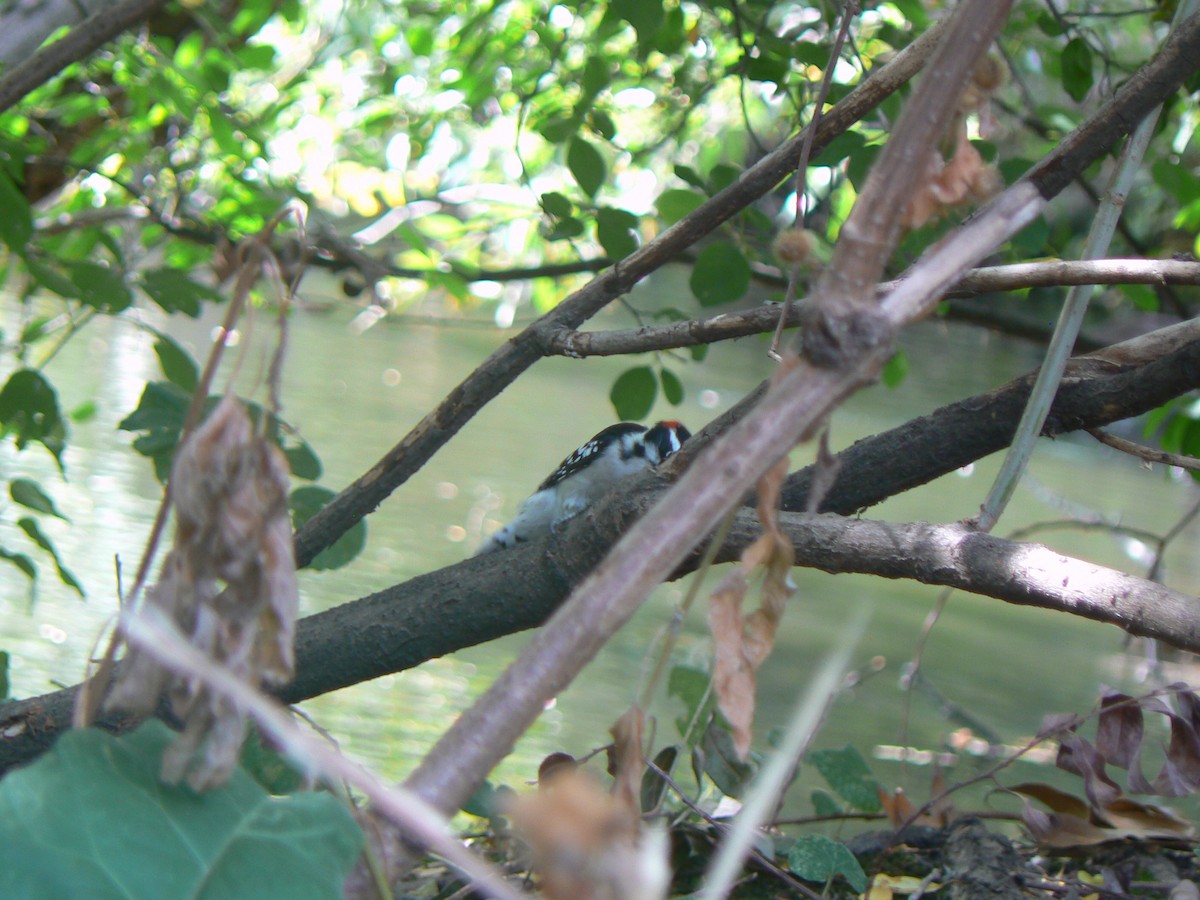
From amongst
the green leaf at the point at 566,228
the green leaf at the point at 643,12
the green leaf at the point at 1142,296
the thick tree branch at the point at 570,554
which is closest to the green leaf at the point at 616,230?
the green leaf at the point at 566,228

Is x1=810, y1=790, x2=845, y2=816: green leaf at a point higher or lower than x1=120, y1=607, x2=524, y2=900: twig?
lower

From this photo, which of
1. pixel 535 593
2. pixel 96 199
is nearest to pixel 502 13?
pixel 96 199

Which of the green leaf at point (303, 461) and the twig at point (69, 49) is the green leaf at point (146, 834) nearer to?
the green leaf at point (303, 461)

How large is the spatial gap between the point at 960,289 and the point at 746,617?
0.68 m

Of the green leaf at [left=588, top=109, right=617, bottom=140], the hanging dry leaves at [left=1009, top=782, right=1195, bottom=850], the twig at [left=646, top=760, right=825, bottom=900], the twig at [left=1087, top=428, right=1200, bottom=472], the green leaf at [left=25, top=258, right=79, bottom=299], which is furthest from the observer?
the green leaf at [left=588, top=109, right=617, bottom=140]

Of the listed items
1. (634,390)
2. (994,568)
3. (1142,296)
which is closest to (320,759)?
(994,568)

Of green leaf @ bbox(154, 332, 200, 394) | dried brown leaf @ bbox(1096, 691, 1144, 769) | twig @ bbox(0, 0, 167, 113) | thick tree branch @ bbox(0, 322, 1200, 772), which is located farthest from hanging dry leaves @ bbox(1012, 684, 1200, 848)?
twig @ bbox(0, 0, 167, 113)

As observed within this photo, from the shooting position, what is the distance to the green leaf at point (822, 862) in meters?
1.39

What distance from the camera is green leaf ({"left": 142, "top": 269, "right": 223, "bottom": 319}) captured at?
1.84 m

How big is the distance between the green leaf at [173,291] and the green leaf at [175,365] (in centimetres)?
7

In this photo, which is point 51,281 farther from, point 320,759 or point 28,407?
point 320,759

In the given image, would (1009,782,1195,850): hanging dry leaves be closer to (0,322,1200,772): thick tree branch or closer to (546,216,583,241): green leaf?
(0,322,1200,772): thick tree branch

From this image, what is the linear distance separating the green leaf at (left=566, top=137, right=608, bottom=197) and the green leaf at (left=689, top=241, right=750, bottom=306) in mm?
239

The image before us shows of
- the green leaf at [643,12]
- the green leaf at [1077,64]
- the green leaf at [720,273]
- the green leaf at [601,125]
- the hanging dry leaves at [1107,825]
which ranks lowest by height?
the hanging dry leaves at [1107,825]
